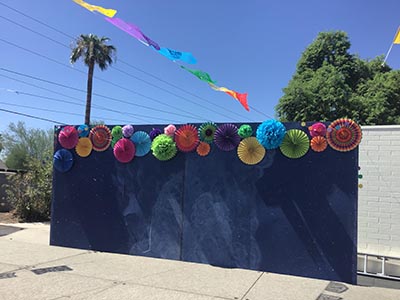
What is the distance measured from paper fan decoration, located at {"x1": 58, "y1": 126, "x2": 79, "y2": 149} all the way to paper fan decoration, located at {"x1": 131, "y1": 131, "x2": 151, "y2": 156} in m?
1.54

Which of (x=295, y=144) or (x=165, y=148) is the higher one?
(x=295, y=144)

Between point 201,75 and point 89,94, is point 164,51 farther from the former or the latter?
point 89,94

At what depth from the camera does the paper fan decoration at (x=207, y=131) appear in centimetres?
725

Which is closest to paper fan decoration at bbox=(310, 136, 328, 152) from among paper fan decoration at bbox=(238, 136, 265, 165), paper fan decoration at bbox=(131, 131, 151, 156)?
paper fan decoration at bbox=(238, 136, 265, 165)

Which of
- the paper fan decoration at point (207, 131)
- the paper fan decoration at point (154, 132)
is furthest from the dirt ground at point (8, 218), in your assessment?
the paper fan decoration at point (207, 131)

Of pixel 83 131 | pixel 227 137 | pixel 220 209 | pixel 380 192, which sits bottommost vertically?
pixel 220 209

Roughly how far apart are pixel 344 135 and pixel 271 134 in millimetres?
1185

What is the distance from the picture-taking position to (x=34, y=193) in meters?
13.1

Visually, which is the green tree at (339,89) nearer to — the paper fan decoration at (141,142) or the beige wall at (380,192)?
the beige wall at (380,192)

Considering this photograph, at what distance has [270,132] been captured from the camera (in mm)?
6645

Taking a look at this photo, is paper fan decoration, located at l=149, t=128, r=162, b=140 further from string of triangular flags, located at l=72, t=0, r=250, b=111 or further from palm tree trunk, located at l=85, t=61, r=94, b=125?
palm tree trunk, located at l=85, t=61, r=94, b=125

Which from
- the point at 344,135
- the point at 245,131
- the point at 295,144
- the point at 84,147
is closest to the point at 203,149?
the point at 245,131

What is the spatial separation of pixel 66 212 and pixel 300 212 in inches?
200

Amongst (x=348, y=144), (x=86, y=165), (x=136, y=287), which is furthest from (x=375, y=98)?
(x=136, y=287)
